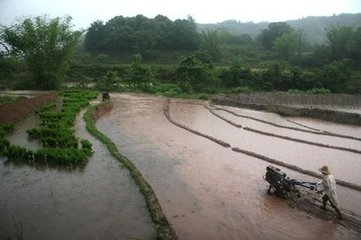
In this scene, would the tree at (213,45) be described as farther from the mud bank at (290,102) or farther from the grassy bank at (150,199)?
the grassy bank at (150,199)

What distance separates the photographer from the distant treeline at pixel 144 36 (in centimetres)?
7244

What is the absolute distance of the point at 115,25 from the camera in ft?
264

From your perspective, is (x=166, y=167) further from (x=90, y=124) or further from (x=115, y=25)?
(x=115, y=25)

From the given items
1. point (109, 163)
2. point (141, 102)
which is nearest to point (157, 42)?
point (141, 102)

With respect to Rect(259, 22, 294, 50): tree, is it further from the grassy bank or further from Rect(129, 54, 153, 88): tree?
the grassy bank

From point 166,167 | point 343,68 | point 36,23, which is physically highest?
point 36,23

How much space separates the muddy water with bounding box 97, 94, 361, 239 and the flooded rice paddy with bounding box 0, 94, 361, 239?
3 centimetres

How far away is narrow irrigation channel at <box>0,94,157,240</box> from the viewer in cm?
888

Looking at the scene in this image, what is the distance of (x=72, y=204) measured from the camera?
10.4 metres

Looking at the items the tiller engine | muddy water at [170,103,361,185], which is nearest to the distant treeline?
muddy water at [170,103,361,185]

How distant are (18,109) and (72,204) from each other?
1551cm

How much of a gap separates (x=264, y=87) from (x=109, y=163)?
36845 millimetres

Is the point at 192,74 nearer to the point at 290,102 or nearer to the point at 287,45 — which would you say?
the point at 290,102

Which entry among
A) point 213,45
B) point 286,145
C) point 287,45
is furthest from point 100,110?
point 287,45
